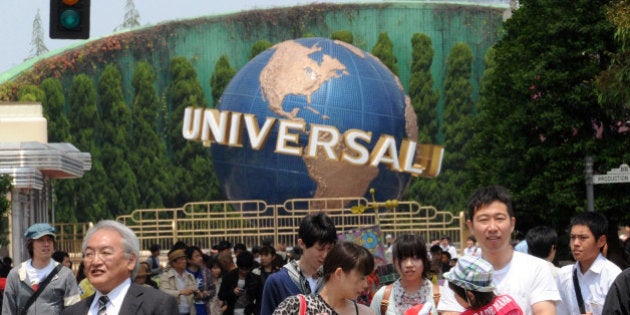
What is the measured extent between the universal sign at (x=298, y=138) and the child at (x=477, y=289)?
3083cm

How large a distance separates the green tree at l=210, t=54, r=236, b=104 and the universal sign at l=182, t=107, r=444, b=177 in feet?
61.1

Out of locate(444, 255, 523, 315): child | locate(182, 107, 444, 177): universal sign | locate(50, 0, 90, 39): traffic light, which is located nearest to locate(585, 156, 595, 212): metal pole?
locate(50, 0, 90, 39): traffic light

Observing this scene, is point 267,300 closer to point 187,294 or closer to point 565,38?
point 187,294

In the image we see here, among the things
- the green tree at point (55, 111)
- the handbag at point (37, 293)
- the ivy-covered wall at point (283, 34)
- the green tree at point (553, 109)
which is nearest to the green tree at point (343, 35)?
the ivy-covered wall at point (283, 34)

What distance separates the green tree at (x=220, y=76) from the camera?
188ft

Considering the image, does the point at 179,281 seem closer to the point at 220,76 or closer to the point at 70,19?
the point at 70,19

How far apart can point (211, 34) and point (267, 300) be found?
5523 cm

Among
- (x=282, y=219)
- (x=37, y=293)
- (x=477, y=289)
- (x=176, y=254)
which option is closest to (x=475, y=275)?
(x=477, y=289)

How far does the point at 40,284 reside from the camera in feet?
30.2

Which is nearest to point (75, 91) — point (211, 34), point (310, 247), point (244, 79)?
point (211, 34)

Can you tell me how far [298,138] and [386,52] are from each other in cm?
2144

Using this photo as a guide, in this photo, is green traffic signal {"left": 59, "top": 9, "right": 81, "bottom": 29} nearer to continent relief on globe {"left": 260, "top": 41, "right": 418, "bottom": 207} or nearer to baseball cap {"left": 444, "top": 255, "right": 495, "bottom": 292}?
baseball cap {"left": 444, "top": 255, "right": 495, "bottom": 292}

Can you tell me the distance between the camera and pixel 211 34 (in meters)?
62.2

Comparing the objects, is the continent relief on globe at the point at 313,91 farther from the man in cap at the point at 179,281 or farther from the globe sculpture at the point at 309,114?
the man in cap at the point at 179,281
